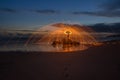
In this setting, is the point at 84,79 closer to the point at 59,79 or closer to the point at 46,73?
the point at 59,79

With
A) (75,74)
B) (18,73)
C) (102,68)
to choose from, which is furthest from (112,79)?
(18,73)

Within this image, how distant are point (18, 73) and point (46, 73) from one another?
1278mm

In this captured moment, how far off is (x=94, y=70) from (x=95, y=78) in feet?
5.89

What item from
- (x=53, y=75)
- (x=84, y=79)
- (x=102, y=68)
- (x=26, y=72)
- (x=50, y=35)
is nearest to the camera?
(x=84, y=79)

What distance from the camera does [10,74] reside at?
→ 39.5ft

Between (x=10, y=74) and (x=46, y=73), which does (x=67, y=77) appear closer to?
(x=46, y=73)

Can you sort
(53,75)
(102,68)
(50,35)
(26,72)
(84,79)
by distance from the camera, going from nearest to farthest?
(84,79) < (53,75) < (26,72) < (102,68) < (50,35)

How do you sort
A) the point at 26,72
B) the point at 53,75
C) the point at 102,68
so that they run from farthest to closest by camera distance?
the point at 102,68 < the point at 26,72 < the point at 53,75

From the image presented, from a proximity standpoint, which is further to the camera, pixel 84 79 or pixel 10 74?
pixel 10 74

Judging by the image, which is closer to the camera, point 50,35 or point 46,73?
point 46,73

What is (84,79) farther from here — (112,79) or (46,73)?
(46,73)

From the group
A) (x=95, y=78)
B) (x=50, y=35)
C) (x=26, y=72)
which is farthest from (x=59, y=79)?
(x=50, y=35)

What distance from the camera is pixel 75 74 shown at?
1168 cm

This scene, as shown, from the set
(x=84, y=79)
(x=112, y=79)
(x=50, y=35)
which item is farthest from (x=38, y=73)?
(x=50, y=35)
